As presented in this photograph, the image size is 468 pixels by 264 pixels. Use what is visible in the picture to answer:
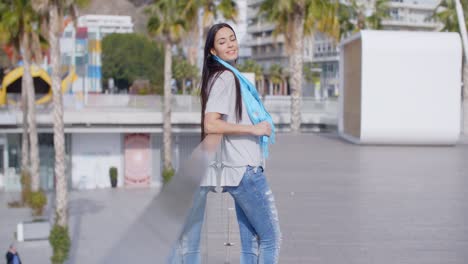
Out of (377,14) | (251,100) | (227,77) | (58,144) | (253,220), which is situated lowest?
(58,144)

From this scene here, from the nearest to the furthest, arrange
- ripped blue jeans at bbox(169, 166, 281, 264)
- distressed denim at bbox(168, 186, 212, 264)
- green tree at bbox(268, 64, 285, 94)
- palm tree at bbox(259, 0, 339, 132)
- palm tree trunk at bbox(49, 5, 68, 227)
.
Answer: distressed denim at bbox(168, 186, 212, 264)
ripped blue jeans at bbox(169, 166, 281, 264)
palm tree trunk at bbox(49, 5, 68, 227)
palm tree at bbox(259, 0, 339, 132)
green tree at bbox(268, 64, 285, 94)

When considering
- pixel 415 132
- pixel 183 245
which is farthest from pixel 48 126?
pixel 183 245

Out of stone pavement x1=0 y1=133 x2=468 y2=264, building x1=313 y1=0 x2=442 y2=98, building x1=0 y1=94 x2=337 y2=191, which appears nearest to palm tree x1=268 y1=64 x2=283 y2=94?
building x1=313 y1=0 x2=442 y2=98

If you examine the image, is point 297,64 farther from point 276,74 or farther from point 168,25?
point 276,74

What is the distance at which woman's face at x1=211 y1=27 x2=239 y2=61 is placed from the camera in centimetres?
360

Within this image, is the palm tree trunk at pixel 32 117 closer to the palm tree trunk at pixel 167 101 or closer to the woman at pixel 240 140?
the palm tree trunk at pixel 167 101

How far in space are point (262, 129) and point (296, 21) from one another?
23.9 m

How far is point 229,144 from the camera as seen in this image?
347 cm

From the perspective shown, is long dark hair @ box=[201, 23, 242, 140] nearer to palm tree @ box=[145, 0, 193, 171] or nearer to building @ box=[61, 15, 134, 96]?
palm tree @ box=[145, 0, 193, 171]

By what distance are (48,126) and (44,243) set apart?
40.7 feet

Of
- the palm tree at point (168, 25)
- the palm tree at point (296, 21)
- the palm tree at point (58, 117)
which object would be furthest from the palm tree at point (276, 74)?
the palm tree at point (58, 117)

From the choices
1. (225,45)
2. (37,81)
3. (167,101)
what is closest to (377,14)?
(167,101)

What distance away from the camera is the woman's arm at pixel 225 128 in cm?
335

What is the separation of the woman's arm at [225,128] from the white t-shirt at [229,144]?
4cm
